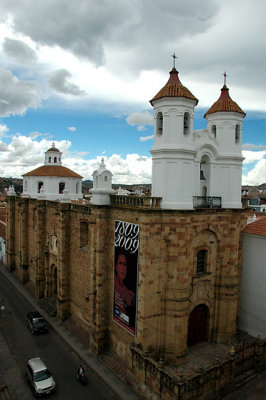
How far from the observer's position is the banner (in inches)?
746

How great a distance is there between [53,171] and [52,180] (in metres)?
1.27

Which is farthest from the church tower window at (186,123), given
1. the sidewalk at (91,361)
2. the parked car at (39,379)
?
the parked car at (39,379)

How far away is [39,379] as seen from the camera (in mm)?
18625

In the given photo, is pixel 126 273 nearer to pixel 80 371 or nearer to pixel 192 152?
pixel 80 371

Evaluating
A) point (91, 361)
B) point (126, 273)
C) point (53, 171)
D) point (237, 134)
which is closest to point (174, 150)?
point (237, 134)

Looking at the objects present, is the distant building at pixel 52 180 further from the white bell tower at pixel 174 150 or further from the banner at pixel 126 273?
the white bell tower at pixel 174 150

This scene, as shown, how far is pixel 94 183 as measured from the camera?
848 inches

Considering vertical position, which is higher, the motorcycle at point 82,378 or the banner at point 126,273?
the banner at point 126,273

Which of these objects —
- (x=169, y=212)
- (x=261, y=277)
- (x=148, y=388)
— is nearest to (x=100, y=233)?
(x=169, y=212)

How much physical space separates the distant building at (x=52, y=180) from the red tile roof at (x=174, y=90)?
61.4 feet

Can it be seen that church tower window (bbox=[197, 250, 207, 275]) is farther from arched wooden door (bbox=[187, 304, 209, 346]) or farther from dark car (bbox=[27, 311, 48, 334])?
dark car (bbox=[27, 311, 48, 334])

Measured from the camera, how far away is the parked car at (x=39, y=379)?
1819 centimetres

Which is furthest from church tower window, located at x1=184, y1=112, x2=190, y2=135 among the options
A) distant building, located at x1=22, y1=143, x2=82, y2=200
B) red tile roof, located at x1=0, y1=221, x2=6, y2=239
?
red tile roof, located at x1=0, y1=221, x2=6, y2=239

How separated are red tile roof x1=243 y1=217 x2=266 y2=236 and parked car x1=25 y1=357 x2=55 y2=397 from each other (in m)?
17.2
